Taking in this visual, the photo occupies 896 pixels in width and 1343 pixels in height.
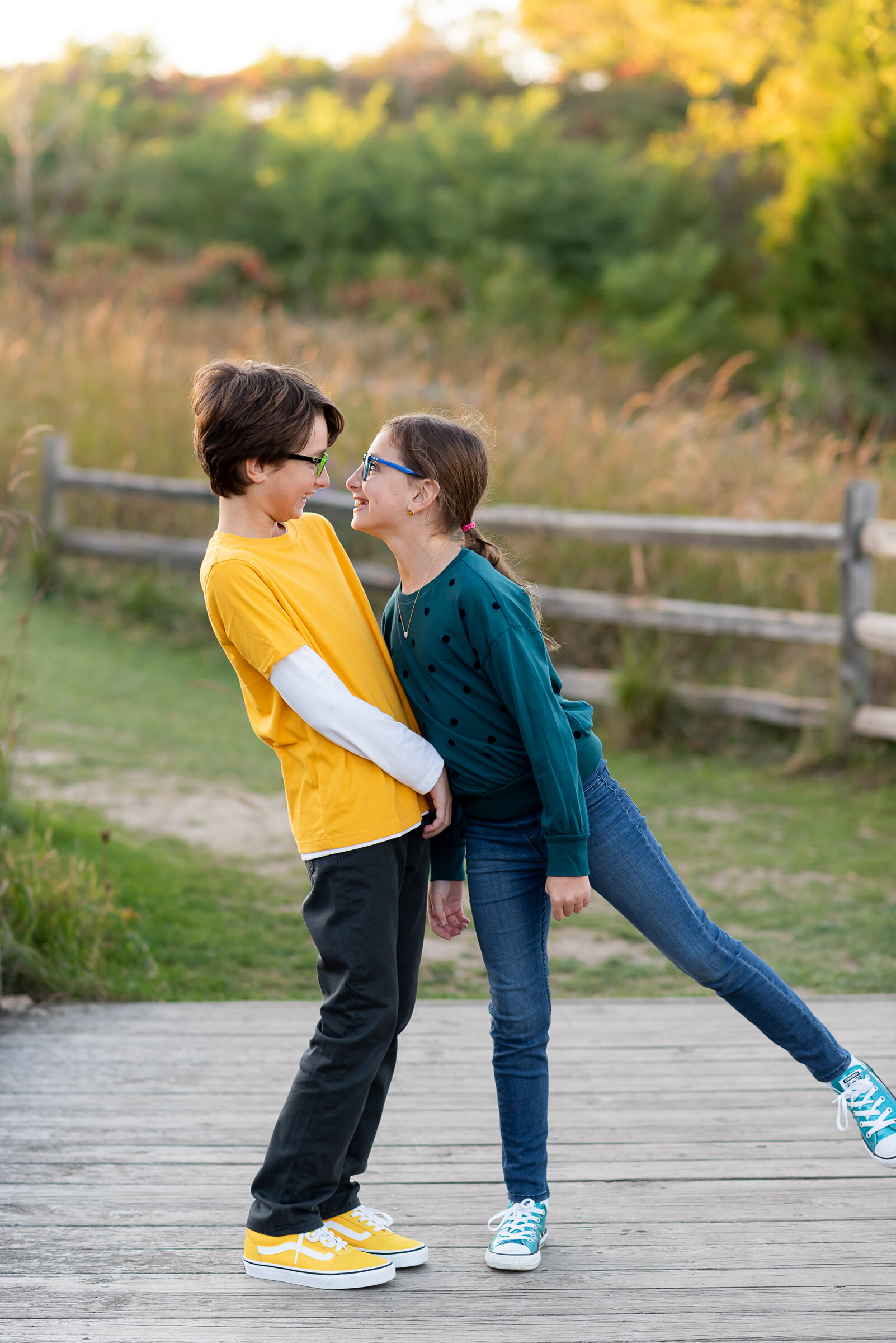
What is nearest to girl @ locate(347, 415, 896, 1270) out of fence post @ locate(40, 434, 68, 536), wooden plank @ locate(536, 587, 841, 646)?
wooden plank @ locate(536, 587, 841, 646)

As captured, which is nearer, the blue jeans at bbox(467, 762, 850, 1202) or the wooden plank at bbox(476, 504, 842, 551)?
the blue jeans at bbox(467, 762, 850, 1202)

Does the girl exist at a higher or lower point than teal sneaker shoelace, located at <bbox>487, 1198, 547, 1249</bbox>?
higher

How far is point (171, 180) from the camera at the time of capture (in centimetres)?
2533

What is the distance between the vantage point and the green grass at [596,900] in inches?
164

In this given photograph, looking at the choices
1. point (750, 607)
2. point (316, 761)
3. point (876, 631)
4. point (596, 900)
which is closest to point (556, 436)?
point (750, 607)

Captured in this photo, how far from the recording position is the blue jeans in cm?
231

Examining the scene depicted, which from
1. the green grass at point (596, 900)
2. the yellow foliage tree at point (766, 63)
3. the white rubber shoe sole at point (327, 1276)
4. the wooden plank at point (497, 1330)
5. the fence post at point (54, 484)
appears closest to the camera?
the wooden plank at point (497, 1330)

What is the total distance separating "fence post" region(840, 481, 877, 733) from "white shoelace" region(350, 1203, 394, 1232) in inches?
195

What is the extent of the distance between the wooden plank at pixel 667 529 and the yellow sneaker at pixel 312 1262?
461 cm

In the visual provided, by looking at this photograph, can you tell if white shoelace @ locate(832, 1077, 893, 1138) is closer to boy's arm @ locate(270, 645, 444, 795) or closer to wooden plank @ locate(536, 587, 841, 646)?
boy's arm @ locate(270, 645, 444, 795)

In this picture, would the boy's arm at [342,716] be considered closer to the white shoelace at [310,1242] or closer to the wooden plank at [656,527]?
the white shoelace at [310,1242]

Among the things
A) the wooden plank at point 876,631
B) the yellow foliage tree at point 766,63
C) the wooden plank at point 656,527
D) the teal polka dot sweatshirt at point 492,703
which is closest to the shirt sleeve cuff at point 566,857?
the teal polka dot sweatshirt at point 492,703

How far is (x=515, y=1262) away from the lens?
2312mm

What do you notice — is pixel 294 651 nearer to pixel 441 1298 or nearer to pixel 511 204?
pixel 441 1298
